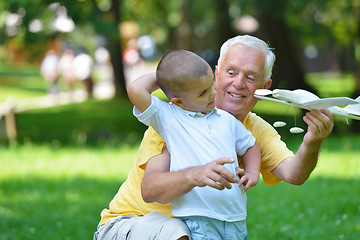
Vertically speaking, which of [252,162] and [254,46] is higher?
[254,46]

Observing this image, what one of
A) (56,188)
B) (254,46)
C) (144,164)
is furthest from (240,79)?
(56,188)

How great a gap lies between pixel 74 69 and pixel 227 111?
1905 cm

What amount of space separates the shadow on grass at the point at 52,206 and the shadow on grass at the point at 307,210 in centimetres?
167

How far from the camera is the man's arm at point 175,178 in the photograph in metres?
2.55

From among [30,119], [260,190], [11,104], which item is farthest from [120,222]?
[30,119]

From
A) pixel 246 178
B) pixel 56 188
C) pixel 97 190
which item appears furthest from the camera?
pixel 56 188

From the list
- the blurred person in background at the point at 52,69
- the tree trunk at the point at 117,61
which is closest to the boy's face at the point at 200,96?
the tree trunk at the point at 117,61

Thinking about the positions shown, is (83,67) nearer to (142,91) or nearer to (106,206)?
(106,206)

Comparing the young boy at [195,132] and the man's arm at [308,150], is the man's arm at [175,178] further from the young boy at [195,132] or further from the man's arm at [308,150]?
the man's arm at [308,150]

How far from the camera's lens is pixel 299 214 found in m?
6.05

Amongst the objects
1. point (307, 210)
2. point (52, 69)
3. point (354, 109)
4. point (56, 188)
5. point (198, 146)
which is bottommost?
point (52, 69)

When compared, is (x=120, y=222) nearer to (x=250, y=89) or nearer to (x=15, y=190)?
(x=250, y=89)

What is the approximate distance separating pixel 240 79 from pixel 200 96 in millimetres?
396

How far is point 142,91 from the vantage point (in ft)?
9.16
